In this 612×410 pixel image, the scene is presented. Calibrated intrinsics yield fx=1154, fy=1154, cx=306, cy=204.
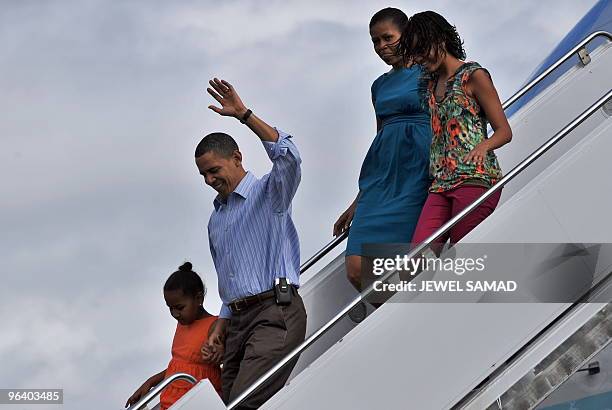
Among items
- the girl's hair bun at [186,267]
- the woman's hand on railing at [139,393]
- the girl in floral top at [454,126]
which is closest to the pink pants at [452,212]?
the girl in floral top at [454,126]

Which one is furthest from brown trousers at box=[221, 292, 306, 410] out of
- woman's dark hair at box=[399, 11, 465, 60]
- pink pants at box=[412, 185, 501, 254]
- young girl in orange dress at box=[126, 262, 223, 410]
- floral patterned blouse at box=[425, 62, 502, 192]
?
woman's dark hair at box=[399, 11, 465, 60]

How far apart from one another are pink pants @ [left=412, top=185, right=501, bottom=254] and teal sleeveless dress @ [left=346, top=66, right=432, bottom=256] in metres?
0.33

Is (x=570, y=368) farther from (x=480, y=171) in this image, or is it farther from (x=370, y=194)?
(x=370, y=194)

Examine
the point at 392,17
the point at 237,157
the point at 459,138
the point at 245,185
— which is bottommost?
the point at 459,138

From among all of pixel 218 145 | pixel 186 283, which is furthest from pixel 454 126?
pixel 186 283

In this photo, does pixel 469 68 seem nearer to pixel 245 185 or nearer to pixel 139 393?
pixel 245 185

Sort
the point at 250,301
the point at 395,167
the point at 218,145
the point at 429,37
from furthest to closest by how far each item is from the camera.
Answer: the point at 395,167 < the point at 218,145 < the point at 250,301 < the point at 429,37

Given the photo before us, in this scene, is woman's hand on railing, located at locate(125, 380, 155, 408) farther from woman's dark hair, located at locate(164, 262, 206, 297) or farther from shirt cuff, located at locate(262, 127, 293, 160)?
shirt cuff, located at locate(262, 127, 293, 160)

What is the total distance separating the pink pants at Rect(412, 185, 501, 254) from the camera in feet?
17.5

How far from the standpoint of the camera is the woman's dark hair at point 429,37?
18.1 ft

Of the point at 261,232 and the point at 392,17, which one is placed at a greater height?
the point at 392,17

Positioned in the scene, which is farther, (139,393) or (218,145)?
(139,393)

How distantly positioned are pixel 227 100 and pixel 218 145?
1.20 ft

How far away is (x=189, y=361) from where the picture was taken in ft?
20.1
